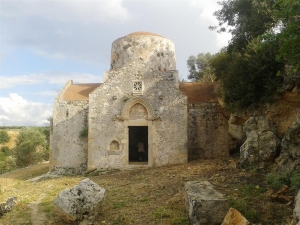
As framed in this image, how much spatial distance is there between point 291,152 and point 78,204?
6.65 m

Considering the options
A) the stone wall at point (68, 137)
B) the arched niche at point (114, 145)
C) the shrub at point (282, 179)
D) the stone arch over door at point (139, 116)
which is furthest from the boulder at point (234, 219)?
the stone wall at point (68, 137)

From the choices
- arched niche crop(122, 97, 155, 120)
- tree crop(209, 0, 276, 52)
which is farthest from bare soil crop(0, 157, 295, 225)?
tree crop(209, 0, 276, 52)

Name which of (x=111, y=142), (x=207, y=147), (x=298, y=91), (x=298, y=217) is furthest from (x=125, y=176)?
(x=298, y=217)

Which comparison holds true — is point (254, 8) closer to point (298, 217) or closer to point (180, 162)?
point (180, 162)

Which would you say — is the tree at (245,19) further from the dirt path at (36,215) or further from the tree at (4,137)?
the tree at (4,137)

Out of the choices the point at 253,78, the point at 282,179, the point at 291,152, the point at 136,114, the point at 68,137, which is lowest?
the point at 282,179

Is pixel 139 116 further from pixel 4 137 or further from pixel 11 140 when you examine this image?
pixel 11 140

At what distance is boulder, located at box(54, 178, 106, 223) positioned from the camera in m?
8.09

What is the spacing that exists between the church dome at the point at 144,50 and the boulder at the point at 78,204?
12.2 meters

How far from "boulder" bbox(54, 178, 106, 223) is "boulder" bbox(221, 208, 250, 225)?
3591mm

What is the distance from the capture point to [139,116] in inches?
626

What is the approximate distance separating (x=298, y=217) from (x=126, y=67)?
39.2 feet

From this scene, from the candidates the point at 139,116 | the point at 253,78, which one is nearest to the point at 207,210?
the point at 253,78

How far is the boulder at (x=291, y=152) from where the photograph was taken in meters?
9.20
